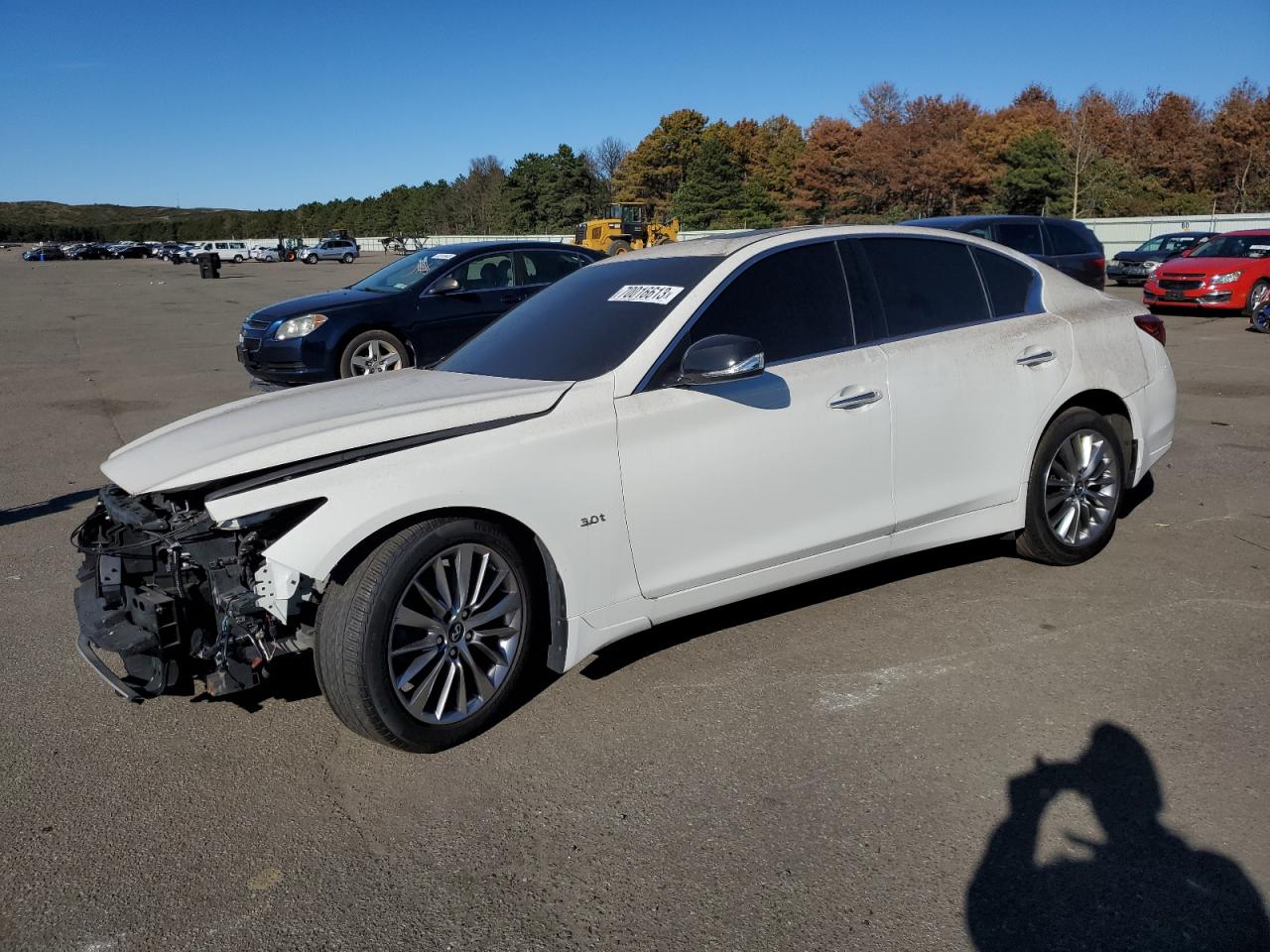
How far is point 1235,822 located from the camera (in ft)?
9.68

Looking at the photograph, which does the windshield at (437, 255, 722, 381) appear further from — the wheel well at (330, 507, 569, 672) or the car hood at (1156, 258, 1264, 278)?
the car hood at (1156, 258, 1264, 278)

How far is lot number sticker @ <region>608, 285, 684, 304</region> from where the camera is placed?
4.09 meters

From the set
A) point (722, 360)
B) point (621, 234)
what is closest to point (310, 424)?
point (722, 360)

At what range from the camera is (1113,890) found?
8.80 ft

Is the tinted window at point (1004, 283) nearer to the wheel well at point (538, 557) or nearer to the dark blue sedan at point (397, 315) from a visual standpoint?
the wheel well at point (538, 557)

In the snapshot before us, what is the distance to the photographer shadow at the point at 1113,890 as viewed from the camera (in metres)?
2.50

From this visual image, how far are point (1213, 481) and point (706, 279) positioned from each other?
457 centimetres

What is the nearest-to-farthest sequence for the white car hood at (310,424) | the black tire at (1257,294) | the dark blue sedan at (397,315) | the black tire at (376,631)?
the black tire at (376,631) → the white car hood at (310,424) → the dark blue sedan at (397,315) → the black tire at (1257,294)

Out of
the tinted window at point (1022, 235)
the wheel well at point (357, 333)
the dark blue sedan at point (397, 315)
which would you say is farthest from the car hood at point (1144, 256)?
the wheel well at point (357, 333)

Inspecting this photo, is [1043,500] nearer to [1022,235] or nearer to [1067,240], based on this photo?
[1022,235]

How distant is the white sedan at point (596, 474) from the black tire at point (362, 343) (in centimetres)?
618

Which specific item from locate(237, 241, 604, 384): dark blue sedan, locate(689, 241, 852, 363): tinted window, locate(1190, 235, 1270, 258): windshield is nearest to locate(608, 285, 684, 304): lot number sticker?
locate(689, 241, 852, 363): tinted window

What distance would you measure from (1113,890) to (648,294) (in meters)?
2.67

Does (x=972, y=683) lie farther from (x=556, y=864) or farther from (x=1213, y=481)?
(x=1213, y=481)
